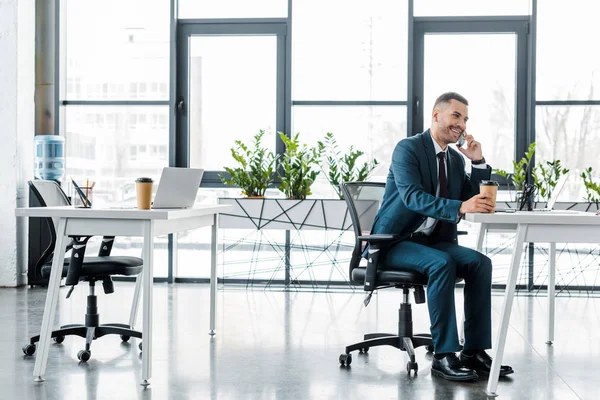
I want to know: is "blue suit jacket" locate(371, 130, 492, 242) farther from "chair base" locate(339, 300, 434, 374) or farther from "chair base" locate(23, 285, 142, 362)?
"chair base" locate(23, 285, 142, 362)

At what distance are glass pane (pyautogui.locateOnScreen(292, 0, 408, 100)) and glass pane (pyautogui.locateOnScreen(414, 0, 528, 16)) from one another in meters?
0.25

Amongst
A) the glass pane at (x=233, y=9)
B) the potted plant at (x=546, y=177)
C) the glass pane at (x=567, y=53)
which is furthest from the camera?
the glass pane at (x=233, y=9)

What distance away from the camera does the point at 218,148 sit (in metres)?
6.21

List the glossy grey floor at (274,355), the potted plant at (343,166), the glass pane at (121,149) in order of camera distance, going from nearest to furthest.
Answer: the glossy grey floor at (274,355) → the potted plant at (343,166) → the glass pane at (121,149)

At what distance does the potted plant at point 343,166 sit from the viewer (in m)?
5.57

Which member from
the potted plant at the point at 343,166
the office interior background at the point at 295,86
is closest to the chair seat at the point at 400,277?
the potted plant at the point at 343,166

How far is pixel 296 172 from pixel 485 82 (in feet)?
6.15

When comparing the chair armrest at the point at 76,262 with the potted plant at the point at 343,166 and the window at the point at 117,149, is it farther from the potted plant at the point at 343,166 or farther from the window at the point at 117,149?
the window at the point at 117,149

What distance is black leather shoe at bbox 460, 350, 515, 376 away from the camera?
10.3ft

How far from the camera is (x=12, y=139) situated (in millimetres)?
5711

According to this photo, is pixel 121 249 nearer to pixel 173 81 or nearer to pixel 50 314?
pixel 173 81

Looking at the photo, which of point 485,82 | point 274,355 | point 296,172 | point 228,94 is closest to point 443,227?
point 274,355

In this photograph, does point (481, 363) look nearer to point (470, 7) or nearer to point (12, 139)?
point (470, 7)

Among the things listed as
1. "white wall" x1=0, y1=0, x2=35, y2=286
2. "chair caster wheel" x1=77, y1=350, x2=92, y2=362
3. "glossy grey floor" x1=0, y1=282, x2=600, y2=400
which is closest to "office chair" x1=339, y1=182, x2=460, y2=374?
"glossy grey floor" x1=0, y1=282, x2=600, y2=400
